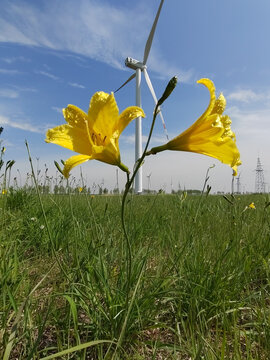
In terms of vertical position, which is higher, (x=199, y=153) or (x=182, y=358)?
(x=199, y=153)

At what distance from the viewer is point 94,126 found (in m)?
1.32

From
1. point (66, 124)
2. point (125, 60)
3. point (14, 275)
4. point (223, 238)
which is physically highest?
point (125, 60)

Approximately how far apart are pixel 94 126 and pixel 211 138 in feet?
1.87

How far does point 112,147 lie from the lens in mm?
1162

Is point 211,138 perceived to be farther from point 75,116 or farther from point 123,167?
point 75,116

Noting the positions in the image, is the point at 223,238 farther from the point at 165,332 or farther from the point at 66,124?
the point at 66,124

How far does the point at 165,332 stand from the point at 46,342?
78 cm

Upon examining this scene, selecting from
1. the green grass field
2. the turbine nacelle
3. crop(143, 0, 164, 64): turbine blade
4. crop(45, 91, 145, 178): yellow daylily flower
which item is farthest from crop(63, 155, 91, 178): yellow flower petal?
the turbine nacelle

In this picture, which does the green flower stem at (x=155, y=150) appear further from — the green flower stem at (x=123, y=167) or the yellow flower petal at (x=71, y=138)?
the yellow flower petal at (x=71, y=138)

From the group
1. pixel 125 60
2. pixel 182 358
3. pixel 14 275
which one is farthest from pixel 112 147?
pixel 125 60

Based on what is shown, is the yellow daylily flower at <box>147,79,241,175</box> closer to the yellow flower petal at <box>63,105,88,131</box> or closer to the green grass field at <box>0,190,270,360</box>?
the yellow flower petal at <box>63,105,88,131</box>

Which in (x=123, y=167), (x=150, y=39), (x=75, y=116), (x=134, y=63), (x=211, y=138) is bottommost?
(x=123, y=167)

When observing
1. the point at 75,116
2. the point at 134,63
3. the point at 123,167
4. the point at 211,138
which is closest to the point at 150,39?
the point at 134,63

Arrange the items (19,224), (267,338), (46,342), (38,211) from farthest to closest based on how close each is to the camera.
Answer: (38,211) < (19,224) < (46,342) < (267,338)
